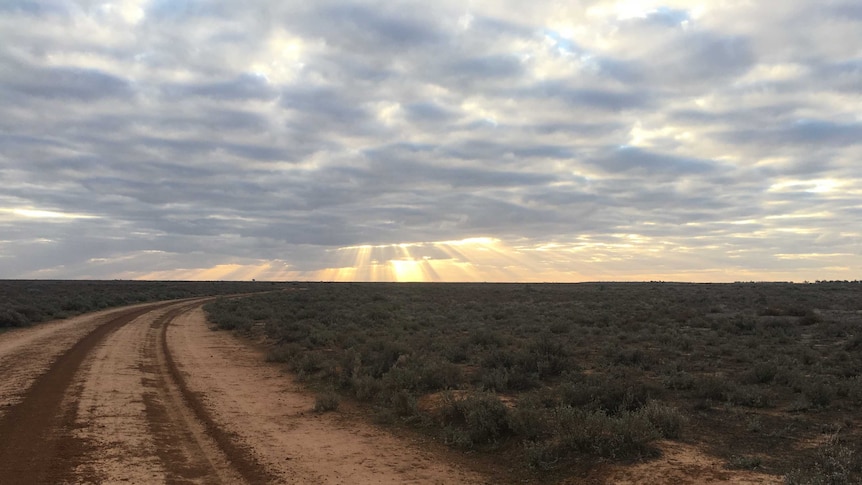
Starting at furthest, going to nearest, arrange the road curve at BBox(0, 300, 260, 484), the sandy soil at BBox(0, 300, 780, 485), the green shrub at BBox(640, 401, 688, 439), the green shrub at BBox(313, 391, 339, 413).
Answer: the green shrub at BBox(313, 391, 339, 413), the green shrub at BBox(640, 401, 688, 439), the sandy soil at BBox(0, 300, 780, 485), the road curve at BBox(0, 300, 260, 484)

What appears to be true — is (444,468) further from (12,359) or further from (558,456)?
(12,359)

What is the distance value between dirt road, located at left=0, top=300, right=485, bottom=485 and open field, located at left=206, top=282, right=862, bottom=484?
1056 mm

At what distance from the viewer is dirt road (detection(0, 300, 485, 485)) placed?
6.71 m

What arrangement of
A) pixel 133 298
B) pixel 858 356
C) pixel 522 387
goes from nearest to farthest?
pixel 522 387 → pixel 858 356 → pixel 133 298

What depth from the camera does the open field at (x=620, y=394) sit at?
23.5ft

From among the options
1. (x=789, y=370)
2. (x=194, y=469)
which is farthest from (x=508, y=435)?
(x=789, y=370)

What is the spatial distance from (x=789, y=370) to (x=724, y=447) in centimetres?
620

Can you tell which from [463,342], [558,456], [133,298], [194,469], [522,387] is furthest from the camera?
[133,298]

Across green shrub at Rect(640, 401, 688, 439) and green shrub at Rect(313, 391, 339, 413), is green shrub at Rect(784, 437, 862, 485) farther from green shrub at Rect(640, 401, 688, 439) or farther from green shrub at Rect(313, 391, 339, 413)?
green shrub at Rect(313, 391, 339, 413)

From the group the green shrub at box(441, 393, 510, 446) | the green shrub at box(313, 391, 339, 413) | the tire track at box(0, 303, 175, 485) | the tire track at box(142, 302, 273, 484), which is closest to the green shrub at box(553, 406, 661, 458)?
the green shrub at box(441, 393, 510, 446)

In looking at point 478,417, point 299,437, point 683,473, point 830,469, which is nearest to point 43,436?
point 299,437

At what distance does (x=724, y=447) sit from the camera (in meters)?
7.82

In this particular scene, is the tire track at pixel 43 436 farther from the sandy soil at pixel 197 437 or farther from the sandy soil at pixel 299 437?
the sandy soil at pixel 299 437

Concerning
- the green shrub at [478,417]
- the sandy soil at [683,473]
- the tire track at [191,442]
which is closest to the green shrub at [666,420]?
the sandy soil at [683,473]
